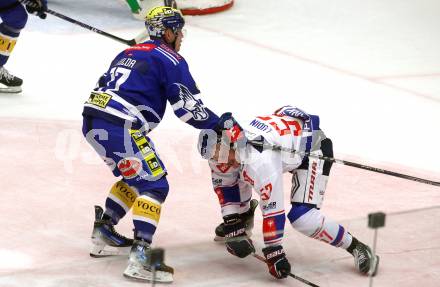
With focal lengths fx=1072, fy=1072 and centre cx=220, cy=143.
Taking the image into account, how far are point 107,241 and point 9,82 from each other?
2734 millimetres

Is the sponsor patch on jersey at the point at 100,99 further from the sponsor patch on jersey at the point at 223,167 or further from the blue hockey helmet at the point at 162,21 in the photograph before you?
the sponsor patch on jersey at the point at 223,167

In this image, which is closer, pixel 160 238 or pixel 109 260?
pixel 109 260

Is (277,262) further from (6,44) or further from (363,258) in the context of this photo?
(6,44)

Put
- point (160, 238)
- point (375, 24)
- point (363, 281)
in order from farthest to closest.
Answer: point (375, 24) → point (160, 238) → point (363, 281)

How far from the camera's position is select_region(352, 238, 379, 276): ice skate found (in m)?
3.44

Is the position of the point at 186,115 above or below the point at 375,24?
above

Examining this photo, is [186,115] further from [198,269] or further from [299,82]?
[299,82]

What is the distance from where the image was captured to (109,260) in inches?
164

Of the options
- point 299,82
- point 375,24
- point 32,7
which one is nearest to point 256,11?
point 375,24

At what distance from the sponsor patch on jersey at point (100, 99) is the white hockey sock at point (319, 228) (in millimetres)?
871

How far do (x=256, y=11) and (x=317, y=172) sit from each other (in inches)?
195

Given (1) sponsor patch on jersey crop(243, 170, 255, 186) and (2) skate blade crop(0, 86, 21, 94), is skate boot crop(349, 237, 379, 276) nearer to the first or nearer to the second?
(1) sponsor patch on jersey crop(243, 170, 255, 186)

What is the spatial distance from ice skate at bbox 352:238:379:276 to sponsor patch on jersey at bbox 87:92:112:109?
44.0 inches

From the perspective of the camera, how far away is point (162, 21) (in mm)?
4285
